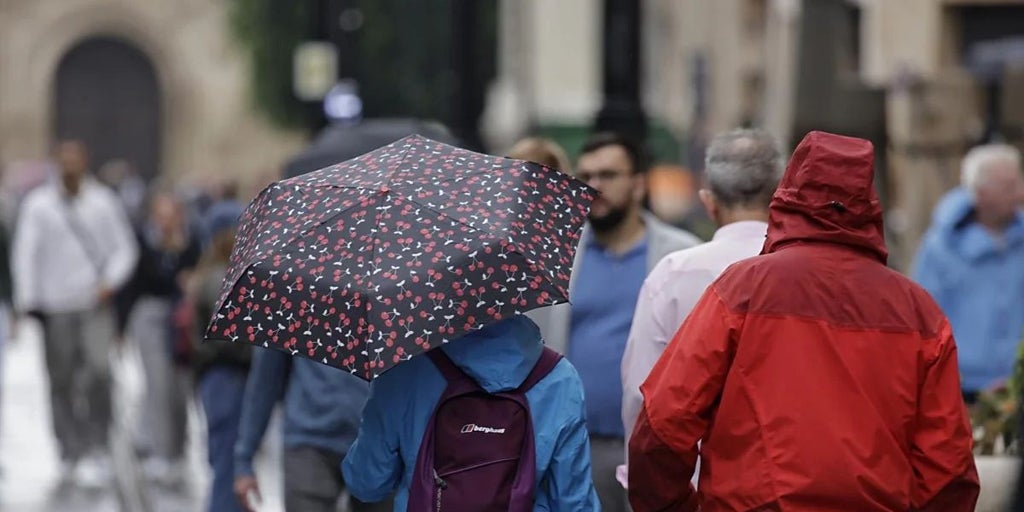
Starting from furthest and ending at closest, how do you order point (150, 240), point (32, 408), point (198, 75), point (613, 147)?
point (198, 75) → point (32, 408) → point (150, 240) → point (613, 147)

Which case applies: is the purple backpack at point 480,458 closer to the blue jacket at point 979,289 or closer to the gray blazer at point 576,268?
the gray blazer at point 576,268

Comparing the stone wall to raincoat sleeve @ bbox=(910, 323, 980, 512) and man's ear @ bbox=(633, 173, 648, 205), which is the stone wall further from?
raincoat sleeve @ bbox=(910, 323, 980, 512)

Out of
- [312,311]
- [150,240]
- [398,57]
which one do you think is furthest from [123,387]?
[398,57]

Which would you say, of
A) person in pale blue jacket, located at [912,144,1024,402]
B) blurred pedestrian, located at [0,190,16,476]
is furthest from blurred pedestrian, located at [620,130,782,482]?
blurred pedestrian, located at [0,190,16,476]

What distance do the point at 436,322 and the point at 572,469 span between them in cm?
51

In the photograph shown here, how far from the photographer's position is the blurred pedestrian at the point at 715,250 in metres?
6.07

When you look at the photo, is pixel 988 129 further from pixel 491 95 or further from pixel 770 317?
pixel 491 95

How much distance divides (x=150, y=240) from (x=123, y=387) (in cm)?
508

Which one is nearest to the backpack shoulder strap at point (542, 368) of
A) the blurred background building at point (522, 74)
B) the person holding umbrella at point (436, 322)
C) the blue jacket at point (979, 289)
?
the person holding umbrella at point (436, 322)

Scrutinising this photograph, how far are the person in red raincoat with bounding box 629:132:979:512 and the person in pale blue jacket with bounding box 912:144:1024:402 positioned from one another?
194 inches

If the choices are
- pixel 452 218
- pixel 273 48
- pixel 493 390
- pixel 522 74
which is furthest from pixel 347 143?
pixel 273 48

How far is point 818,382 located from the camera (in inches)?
189

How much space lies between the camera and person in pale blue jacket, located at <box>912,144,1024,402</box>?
9.77m

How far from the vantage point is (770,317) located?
4.85 meters
